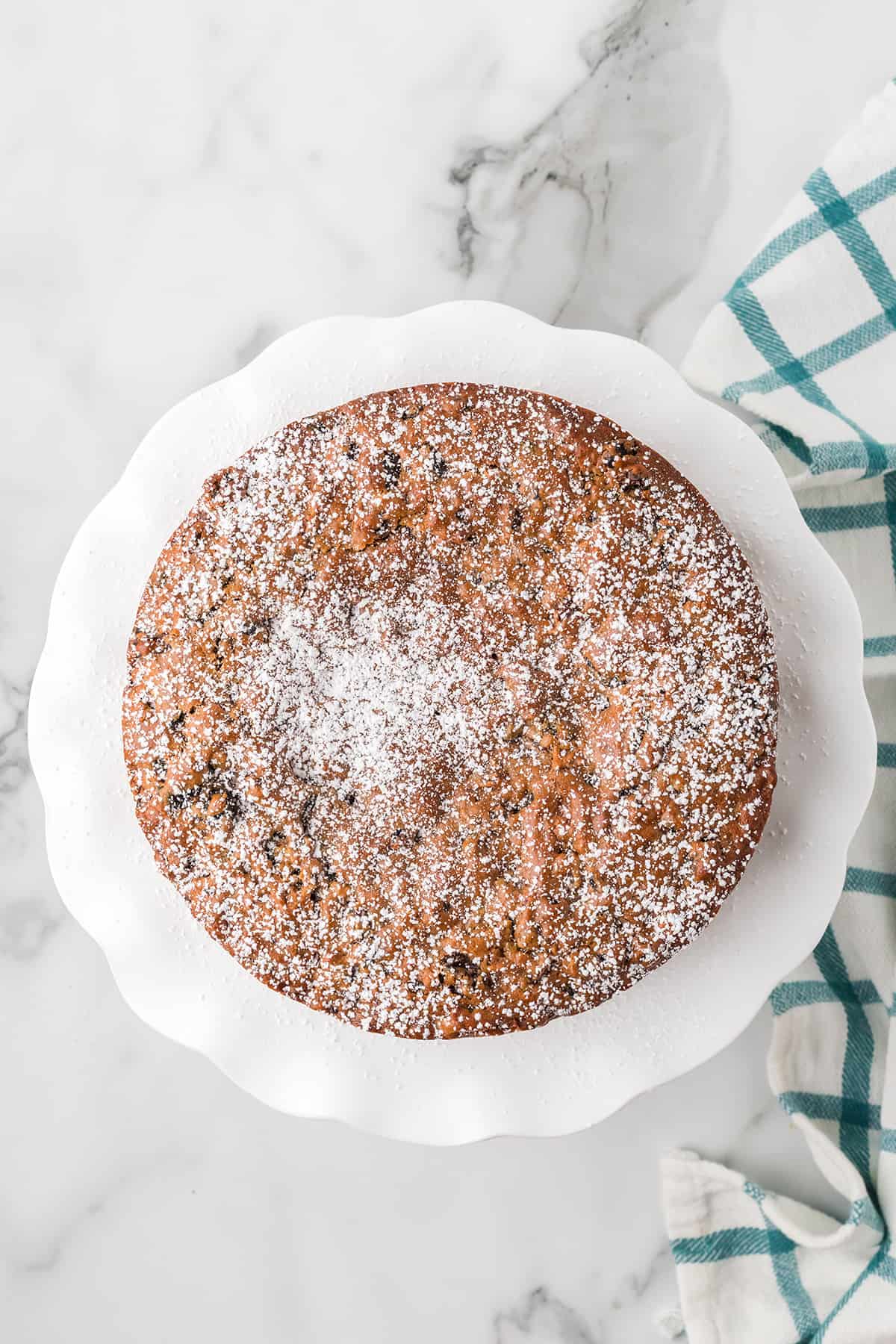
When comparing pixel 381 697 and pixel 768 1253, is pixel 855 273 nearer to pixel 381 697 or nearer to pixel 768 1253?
pixel 381 697

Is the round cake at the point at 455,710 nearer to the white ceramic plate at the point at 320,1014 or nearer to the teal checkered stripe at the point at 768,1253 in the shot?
the white ceramic plate at the point at 320,1014

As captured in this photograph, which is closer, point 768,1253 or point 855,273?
point 855,273

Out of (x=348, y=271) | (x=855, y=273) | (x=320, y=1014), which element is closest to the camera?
(x=320, y=1014)

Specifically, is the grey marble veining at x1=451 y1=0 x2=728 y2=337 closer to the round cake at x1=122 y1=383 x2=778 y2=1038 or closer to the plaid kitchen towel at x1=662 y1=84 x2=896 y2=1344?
the plaid kitchen towel at x1=662 y1=84 x2=896 y2=1344

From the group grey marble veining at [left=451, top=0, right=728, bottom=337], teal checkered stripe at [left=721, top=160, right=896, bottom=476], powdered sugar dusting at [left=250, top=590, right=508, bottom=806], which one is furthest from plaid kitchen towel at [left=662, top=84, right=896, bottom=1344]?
powdered sugar dusting at [left=250, top=590, right=508, bottom=806]

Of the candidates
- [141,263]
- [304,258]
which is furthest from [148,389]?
[304,258]

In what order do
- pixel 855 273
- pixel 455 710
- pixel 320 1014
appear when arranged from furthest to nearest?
pixel 855 273 < pixel 320 1014 < pixel 455 710

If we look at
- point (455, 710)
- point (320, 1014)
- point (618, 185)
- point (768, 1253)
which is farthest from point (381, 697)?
point (768, 1253)
